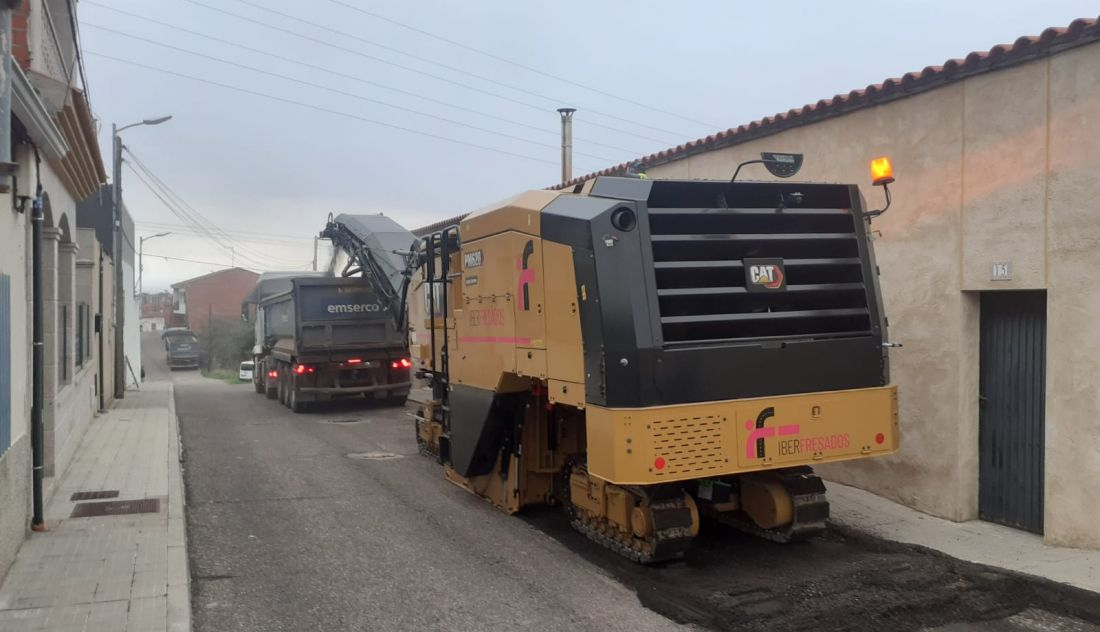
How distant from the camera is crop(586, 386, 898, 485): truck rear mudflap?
5.45 metres

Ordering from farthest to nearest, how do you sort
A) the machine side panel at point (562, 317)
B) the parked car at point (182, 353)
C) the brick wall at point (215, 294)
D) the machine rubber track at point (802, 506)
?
the brick wall at point (215, 294) → the parked car at point (182, 353) → the machine rubber track at point (802, 506) → the machine side panel at point (562, 317)

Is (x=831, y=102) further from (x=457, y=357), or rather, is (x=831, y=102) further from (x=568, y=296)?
(x=457, y=357)

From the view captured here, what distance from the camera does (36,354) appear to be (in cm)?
730

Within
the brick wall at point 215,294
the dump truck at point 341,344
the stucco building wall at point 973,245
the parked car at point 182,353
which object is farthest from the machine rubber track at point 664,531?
the brick wall at point 215,294

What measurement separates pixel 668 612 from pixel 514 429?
9.45ft

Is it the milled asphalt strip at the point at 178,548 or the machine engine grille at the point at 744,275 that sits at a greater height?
the machine engine grille at the point at 744,275

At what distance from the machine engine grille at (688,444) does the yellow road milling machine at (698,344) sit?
11 millimetres

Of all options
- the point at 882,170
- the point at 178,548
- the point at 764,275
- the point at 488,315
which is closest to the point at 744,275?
the point at 764,275

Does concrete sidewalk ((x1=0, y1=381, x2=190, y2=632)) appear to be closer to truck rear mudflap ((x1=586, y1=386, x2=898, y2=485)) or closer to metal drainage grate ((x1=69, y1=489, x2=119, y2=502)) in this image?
metal drainage grate ((x1=69, y1=489, x2=119, y2=502))

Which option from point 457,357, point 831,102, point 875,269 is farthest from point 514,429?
point 831,102

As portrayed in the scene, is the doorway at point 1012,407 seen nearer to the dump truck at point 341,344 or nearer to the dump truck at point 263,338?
the dump truck at point 341,344

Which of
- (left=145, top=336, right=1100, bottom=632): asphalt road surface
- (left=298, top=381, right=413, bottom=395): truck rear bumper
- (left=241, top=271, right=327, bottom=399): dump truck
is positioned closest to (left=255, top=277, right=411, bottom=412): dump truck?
(left=298, top=381, right=413, bottom=395): truck rear bumper

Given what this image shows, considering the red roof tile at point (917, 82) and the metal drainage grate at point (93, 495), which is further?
the metal drainage grate at point (93, 495)

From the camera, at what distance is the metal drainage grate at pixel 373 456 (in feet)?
36.1
